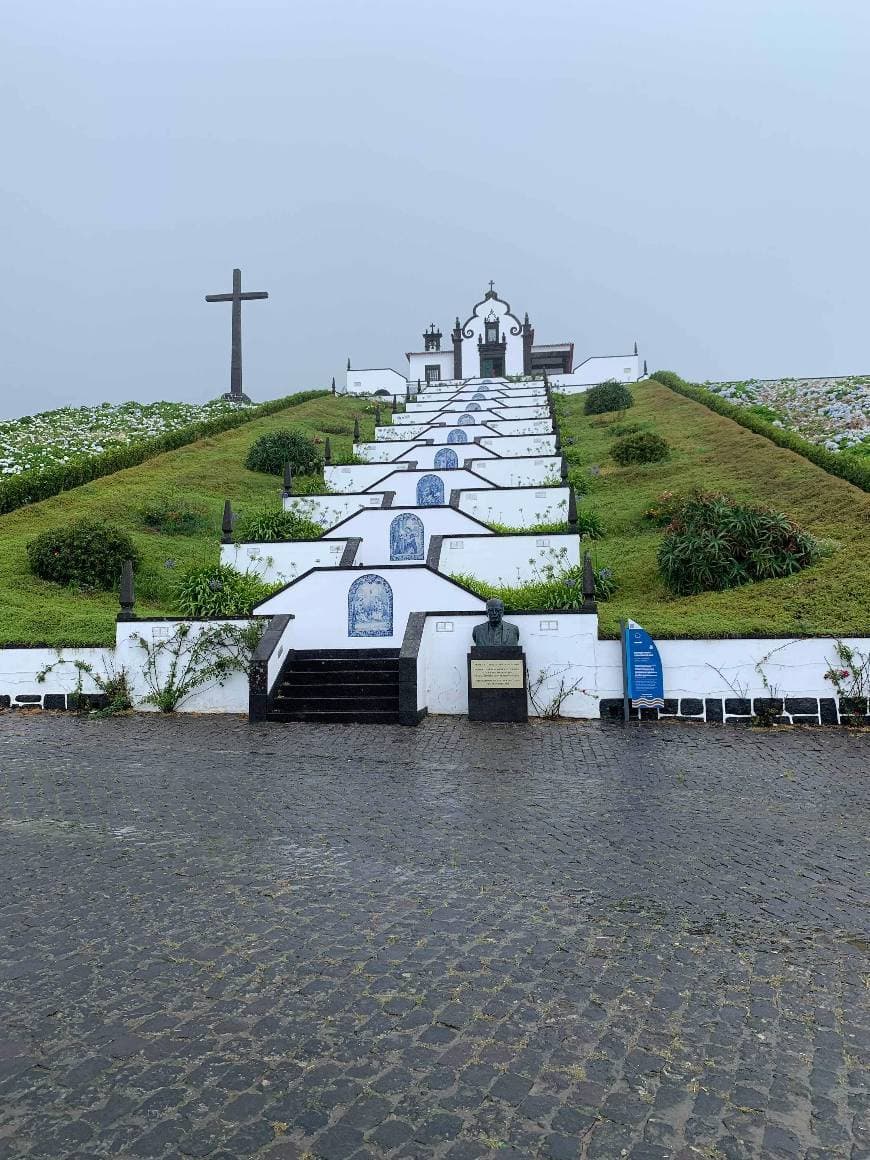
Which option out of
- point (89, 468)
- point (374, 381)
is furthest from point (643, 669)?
point (374, 381)

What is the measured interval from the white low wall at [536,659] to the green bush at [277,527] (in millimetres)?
8495

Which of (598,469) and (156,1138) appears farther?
(598,469)

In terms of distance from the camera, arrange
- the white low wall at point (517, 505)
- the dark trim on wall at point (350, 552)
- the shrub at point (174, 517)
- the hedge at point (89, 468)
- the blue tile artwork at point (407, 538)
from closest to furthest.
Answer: the dark trim on wall at point (350, 552) → the blue tile artwork at point (407, 538) → the white low wall at point (517, 505) → the shrub at point (174, 517) → the hedge at point (89, 468)

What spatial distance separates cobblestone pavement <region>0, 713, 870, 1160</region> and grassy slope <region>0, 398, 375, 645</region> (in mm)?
6638

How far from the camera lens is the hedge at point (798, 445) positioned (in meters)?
19.3

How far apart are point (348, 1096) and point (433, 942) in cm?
136

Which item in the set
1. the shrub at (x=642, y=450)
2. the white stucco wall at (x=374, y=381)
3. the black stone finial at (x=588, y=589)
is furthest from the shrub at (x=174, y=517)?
the white stucco wall at (x=374, y=381)

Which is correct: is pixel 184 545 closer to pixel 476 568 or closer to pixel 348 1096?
pixel 476 568

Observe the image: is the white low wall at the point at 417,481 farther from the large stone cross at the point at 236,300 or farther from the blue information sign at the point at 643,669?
the large stone cross at the point at 236,300

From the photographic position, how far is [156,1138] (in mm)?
3033

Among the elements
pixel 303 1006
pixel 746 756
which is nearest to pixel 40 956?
pixel 303 1006

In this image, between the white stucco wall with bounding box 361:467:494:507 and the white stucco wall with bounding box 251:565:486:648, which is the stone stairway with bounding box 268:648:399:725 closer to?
the white stucco wall with bounding box 251:565:486:648

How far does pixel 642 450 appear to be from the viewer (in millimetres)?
27781

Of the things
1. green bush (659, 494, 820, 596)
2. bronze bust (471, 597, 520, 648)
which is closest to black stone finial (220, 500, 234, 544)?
bronze bust (471, 597, 520, 648)
